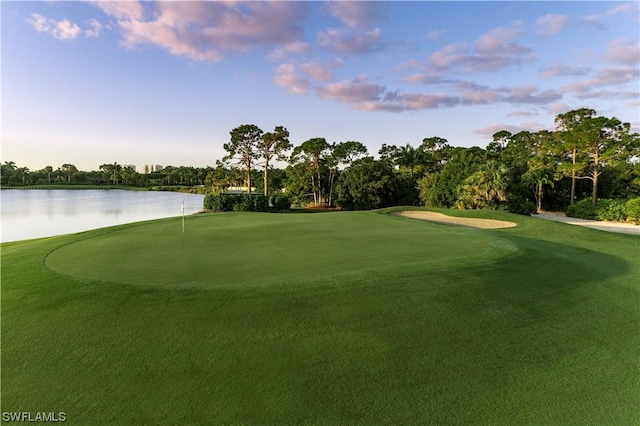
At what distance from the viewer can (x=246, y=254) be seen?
7.73 m

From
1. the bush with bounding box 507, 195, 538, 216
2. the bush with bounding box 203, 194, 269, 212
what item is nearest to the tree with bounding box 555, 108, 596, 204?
the bush with bounding box 507, 195, 538, 216

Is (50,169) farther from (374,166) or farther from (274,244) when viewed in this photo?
(274,244)

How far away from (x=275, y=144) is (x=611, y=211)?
3335 cm

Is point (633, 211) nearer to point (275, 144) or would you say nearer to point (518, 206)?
point (518, 206)

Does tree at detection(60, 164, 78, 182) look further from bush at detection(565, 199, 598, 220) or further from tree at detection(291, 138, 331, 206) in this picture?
bush at detection(565, 199, 598, 220)

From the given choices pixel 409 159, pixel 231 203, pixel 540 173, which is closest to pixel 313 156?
pixel 409 159

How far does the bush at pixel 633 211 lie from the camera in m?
22.6

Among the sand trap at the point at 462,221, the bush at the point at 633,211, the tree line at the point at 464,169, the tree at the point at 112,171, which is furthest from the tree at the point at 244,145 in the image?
the tree at the point at 112,171

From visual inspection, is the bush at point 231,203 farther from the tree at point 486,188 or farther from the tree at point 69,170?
the tree at point 69,170

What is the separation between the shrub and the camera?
2423 cm

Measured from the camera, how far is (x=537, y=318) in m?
4.68

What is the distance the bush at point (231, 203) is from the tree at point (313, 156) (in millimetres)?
13664

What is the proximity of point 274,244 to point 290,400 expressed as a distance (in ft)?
20.4

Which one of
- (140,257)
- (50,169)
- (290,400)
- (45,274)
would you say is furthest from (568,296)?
(50,169)
